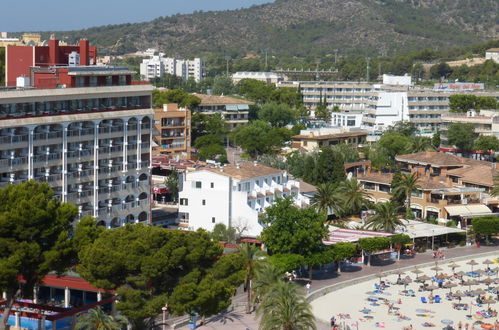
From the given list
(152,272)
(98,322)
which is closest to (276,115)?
(152,272)

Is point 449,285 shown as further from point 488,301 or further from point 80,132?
point 80,132

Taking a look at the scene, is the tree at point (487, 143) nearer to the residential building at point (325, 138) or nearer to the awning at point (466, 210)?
the residential building at point (325, 138)

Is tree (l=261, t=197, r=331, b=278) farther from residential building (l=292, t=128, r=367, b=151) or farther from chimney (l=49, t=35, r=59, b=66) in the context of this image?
residential building (l=292, t=128, r=367, b=151)

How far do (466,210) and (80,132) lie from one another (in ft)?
111

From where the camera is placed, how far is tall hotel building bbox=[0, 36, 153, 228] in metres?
61.0

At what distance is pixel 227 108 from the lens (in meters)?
136

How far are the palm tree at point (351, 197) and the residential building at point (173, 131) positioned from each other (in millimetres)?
32107

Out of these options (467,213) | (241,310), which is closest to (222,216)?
(241,310)

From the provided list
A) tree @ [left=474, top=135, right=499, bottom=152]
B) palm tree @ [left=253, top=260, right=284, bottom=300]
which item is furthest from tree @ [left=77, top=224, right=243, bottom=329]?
tree @ [left=474, top=135, right=499, bottom=152]

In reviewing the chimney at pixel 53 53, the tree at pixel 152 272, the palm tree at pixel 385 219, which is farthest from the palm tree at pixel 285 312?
the chimney at pixel 53 53

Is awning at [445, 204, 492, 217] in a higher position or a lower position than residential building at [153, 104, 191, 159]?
lower

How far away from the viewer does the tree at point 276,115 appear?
135250mm

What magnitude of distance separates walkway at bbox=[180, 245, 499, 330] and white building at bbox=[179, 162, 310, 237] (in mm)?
7789

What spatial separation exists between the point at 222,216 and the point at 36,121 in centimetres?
1658
